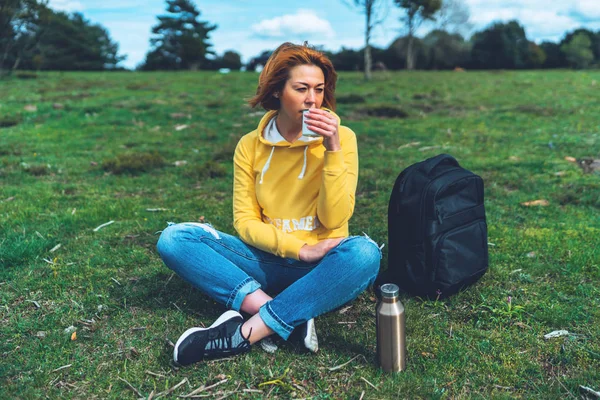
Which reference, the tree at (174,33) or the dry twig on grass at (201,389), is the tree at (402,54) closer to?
the tree at (174,33)

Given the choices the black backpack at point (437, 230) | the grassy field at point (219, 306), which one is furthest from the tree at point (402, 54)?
the black backpack at point (437, 230)

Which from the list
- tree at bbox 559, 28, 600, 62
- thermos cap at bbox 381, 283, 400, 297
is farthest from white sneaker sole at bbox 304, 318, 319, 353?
tree at bbox 559, 28, 600, 62

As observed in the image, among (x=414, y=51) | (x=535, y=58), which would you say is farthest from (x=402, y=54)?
(x=535, y=58)

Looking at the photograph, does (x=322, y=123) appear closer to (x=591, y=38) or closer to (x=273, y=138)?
(x=273, y=138)

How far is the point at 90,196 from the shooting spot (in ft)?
22.1

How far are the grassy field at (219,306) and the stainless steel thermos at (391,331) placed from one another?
0.09 m

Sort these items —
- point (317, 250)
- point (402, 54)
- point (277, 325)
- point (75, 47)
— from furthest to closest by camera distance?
point (75, 47), point (402, 54), point (317, 250), point (277, 325)

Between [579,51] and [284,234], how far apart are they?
156ft

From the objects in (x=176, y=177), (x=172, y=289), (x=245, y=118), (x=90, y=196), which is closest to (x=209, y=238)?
(x=172, y=289)

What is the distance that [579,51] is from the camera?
4278 centimetres

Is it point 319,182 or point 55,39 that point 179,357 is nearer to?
point 319,182

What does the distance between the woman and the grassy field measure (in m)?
0.24

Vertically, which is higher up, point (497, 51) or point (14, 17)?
point (14, 17)

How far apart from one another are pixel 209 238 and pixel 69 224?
269cm
